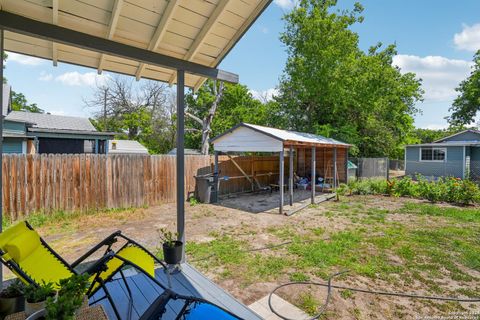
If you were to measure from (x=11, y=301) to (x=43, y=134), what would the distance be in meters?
13.3

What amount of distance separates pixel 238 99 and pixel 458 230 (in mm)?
20697

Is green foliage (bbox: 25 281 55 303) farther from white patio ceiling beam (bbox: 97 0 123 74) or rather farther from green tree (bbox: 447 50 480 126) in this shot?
green tree (bbox: 447 50 480 126)

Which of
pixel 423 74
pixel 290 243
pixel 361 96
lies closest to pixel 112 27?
pixel 290 243

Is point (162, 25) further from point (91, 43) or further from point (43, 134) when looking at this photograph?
point (43, 134)

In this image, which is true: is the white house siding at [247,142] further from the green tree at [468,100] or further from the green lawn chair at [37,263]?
the green tree at [468,100]

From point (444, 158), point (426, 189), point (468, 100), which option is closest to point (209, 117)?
point (426, 189)

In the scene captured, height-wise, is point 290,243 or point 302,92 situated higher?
point 302,92

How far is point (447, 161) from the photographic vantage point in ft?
51.4

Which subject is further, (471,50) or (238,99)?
(238,99)

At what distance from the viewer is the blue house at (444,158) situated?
49.8ft

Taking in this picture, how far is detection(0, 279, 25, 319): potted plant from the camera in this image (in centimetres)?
184

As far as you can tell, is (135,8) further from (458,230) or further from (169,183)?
(458,230)

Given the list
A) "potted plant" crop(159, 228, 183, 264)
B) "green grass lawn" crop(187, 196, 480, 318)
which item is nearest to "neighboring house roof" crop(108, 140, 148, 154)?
"green grass lawn" crop(187, 196, 480, 318)

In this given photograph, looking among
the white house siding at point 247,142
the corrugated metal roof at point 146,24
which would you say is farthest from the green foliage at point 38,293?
the white house siding at point 247,142
